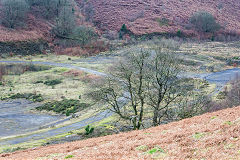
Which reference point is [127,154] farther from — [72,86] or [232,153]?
[72,86]

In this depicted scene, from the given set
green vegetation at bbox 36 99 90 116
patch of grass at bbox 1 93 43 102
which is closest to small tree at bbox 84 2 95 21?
patch of grass at bbox 1 93 43 102

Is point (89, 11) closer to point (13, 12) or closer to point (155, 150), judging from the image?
point (13, 12)

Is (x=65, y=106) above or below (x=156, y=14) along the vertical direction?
below

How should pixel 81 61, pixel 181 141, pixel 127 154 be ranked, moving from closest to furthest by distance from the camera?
1. pixel 127 154
2. pixel 181 141
3. pixel 81 61

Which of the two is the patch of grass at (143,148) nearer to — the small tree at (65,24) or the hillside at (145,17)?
the hillside at (145,17)

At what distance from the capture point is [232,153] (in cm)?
950

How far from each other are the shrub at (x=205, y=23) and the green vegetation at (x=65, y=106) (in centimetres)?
7004

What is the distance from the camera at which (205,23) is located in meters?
95.1

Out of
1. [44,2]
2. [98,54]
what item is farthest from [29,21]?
[98,54]

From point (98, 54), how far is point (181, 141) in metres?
63.4

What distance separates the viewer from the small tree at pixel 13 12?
78125mm

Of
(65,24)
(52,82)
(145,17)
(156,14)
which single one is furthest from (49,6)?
(52,82)

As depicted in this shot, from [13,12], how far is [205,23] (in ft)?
220

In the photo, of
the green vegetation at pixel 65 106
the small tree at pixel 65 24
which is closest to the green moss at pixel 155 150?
the green vegetation at pixel 65 106
